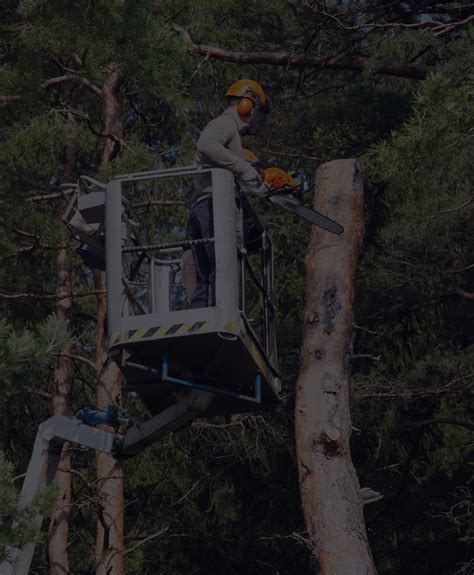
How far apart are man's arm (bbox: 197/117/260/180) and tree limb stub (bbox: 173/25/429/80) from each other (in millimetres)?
5721

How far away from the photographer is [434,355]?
14.6 m

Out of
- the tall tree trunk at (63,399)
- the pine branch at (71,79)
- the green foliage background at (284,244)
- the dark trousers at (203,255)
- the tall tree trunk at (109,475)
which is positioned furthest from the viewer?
the tall tree trunk at (63,399)

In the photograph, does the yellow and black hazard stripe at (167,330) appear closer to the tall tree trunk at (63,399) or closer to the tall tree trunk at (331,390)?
the tall tree trunk at (331,390)

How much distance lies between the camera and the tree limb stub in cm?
1365

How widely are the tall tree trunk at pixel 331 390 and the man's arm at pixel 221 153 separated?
1338mm

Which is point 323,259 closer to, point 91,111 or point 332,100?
point 332,100

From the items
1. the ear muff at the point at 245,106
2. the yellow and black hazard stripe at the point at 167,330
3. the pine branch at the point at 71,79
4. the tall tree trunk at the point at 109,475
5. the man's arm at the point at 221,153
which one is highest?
the pine branch at the point at 71,79

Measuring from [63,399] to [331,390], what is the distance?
6.79 metres

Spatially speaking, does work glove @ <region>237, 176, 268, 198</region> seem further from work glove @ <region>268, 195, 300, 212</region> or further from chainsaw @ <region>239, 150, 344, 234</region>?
work glove @ <region>268, 195, 300, 212</region>

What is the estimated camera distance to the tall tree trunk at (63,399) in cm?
1421

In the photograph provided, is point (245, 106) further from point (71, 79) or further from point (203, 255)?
point (71, 79)

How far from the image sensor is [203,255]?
781cm

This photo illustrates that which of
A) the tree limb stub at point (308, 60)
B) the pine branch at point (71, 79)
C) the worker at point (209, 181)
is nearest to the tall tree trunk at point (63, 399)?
the pine branch at point (71, 79)

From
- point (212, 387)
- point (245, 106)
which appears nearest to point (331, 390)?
point (212, 387)
